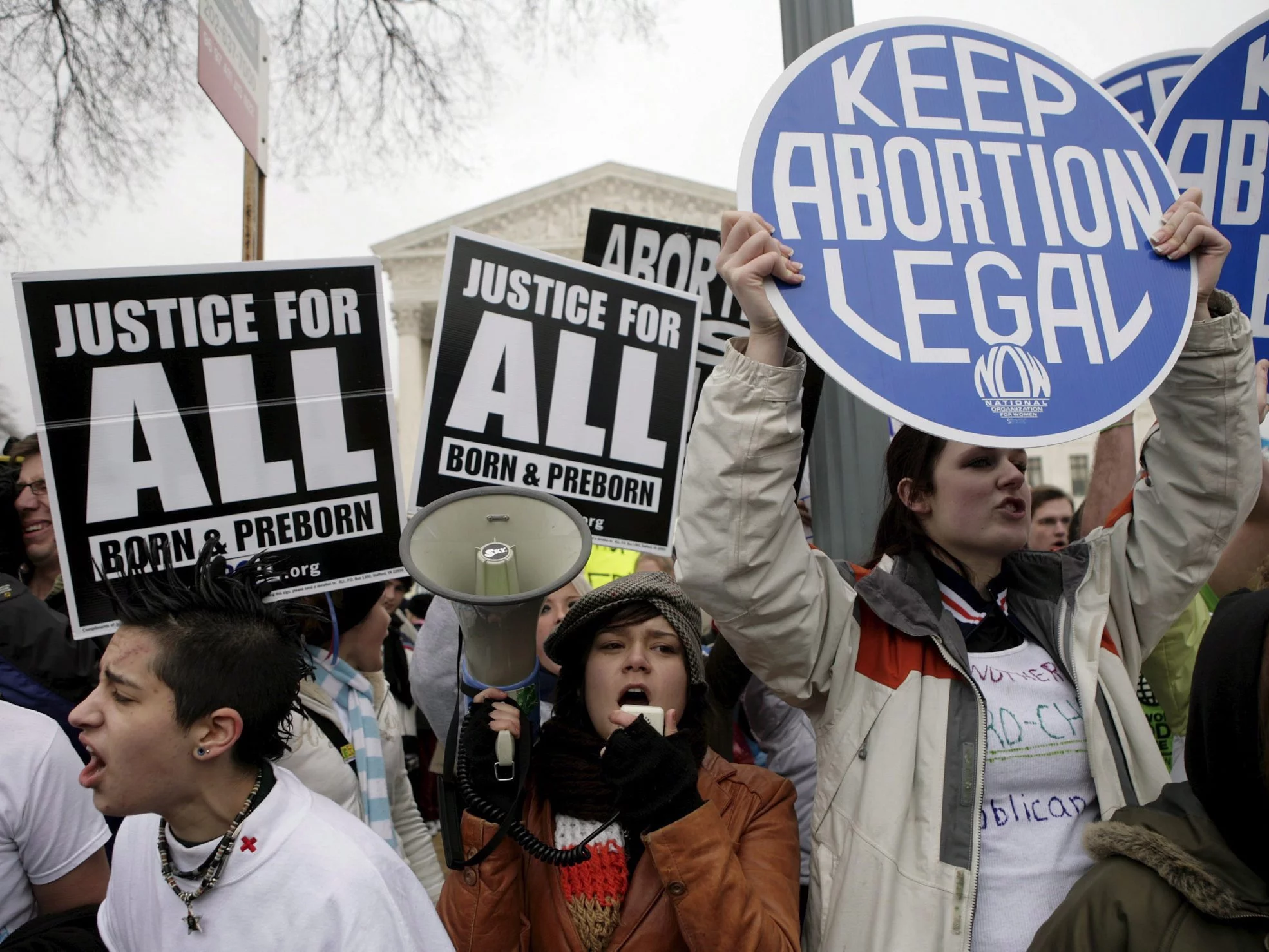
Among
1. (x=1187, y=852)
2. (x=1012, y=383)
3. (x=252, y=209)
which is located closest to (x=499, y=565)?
(x=1012, y=383)

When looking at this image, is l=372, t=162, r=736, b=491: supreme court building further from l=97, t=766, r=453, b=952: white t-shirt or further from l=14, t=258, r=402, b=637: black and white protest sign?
l=97, t=766, r=453, b=952: white t-shirt

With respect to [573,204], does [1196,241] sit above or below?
above

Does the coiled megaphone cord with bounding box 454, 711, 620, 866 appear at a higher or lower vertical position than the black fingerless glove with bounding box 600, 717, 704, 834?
lower

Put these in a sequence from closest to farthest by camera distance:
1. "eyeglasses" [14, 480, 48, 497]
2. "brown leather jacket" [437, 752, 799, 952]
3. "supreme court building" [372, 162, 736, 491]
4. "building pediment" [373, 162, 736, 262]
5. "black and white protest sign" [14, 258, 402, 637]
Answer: "brown leather jacket" [437, 752, 799, 952]
"black and white protest sign" [14, 258, 402, 637]
"eyeglasses" [14, 480, 48, 497]
"supreme court building" [372, 162, 736, 491]
"building pediment" [373, 162, 736, 262]

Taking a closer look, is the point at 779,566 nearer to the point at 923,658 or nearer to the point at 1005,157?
the point at 923,658

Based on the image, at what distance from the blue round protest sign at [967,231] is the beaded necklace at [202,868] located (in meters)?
1.18

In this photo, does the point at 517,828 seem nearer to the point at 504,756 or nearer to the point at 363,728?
the point at 504,756

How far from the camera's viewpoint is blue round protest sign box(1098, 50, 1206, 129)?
2.73 meters

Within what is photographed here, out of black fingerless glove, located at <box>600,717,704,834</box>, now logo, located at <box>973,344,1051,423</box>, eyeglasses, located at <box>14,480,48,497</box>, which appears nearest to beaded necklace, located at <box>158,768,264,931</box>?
black fingerless glove, located at <box>600,717,704,834</box>

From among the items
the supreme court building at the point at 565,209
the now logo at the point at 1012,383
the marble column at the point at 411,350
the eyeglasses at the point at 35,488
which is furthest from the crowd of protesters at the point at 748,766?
the marble column at the point at 411,350

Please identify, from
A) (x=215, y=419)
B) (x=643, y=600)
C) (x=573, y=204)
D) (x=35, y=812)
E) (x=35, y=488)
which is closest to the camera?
(x=35, y=812)

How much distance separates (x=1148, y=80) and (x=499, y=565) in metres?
2.36

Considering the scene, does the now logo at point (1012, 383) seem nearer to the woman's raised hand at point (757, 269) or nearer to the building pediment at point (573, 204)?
the woman's raised hand at point (757, 269)

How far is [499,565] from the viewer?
1.92 m
